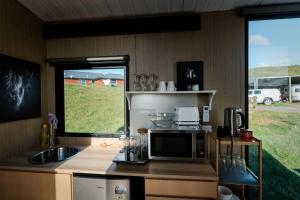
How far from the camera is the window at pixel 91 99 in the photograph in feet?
8.16

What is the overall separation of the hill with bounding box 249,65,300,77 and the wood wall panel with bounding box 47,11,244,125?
0.15 meters

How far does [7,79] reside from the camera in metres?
2.00

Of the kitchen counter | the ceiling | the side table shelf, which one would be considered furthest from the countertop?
the ceiling

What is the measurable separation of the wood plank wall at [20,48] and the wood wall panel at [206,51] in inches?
30.7

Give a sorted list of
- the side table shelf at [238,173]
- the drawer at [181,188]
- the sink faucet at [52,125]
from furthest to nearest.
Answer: the sink faucet at [52,125], the side table shelf at [238,173], the drawer at [181,188]

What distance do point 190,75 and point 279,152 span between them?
131cm

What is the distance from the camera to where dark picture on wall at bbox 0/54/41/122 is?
1.96 m

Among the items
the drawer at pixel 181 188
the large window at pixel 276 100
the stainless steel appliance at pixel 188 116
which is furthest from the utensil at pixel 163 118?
the large window at pixel 276 100

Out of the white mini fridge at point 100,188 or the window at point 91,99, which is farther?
the window at point 91,99

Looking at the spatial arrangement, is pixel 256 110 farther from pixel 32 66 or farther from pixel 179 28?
pixel 32 66

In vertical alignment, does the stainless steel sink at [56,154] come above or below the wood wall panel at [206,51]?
below

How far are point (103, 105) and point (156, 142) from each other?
967 millimetres

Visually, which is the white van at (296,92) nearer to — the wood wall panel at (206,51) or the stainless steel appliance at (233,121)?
the wood wall panel at (206,51)

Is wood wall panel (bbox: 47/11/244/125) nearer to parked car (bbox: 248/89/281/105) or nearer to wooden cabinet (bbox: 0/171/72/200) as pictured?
parked car (bbox: 248/89/281/105)
